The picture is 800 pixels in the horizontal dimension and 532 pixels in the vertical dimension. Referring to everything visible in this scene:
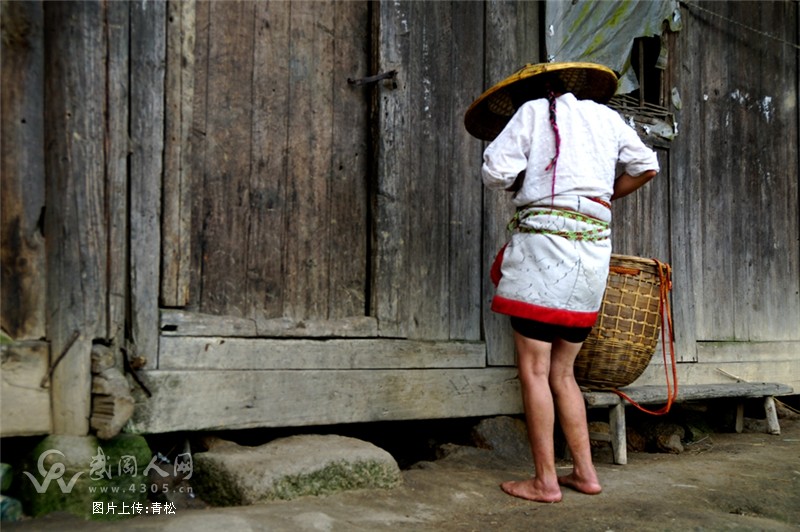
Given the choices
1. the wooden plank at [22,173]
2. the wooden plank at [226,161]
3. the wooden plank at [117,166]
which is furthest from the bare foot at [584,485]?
the wooden plank at [22,173]

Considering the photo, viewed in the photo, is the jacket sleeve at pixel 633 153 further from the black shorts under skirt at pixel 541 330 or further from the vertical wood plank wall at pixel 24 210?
the vertical wood plank wall at pixel 24 210

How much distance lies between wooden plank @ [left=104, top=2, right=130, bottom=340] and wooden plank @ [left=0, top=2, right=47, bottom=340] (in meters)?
0.25

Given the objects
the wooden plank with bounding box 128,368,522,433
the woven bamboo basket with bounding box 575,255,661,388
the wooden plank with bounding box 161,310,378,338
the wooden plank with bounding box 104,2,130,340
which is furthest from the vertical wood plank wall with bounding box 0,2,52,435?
the woven bamboo basket with bounding box 575,255,661,388

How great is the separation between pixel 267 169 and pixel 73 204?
0.98 metres

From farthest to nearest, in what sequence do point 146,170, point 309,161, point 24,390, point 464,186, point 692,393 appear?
point 692,393, point 464,186, point 309,161, point 146,170, point 24,390

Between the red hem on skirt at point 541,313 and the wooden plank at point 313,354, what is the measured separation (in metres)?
0.79

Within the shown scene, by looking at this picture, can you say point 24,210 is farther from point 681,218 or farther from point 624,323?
point 681,218

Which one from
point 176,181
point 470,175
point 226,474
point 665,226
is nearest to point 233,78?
point 176,181

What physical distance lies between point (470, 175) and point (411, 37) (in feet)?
2.63

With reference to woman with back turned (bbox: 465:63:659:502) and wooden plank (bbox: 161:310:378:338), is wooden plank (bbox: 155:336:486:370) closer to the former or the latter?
wooden plank (bbox: 161:310:378:338)

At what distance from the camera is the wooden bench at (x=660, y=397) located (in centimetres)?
436

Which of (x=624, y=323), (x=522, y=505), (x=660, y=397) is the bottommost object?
(x=522, y=505)

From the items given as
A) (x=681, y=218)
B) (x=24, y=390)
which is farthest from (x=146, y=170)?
(x=681, y=218)

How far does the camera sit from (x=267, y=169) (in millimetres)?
3877
